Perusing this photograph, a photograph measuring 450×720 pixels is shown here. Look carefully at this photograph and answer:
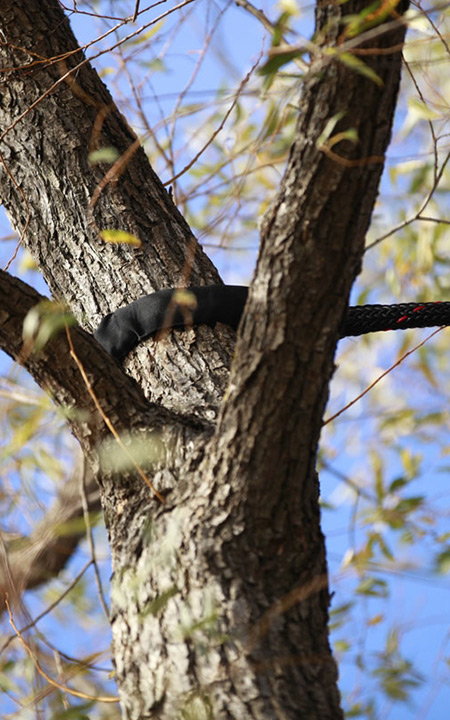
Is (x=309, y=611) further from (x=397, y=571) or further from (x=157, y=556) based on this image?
(x=397, y=571)

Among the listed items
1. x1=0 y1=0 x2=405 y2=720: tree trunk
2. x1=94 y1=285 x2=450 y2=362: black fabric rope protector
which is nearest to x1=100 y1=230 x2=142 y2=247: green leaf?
x1=94 y1=285 x2=450 y2=362: black fabric rope protector

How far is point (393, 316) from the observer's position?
1320 millimetres

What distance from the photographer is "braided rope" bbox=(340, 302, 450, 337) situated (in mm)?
1308

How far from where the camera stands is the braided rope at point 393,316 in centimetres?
131

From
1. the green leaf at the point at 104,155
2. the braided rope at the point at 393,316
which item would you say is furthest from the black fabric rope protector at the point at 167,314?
the green leaf at the point at 104,155

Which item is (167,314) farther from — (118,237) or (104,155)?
(104,155)

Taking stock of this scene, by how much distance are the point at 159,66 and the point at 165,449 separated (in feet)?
3.51

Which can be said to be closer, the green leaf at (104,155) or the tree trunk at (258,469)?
the tree trunk at (258,469)

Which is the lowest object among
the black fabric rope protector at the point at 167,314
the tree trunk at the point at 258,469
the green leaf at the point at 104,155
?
the tree trunk at the point at 258,469

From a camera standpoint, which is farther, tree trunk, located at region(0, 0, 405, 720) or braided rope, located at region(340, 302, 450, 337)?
braided rope, located at region(340, 302, 450, 337)

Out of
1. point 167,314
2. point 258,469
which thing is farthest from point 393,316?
point 258,469

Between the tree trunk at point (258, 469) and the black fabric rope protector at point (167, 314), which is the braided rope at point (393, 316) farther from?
the tree trunk at point (258, 469)

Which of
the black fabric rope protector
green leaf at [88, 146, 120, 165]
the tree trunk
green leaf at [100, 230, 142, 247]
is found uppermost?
green leaf at [88, 146, 120, 165]

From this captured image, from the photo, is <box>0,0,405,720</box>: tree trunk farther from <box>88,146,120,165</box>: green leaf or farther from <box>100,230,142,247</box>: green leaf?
<box>88,146,120,165</box>: green leaf
